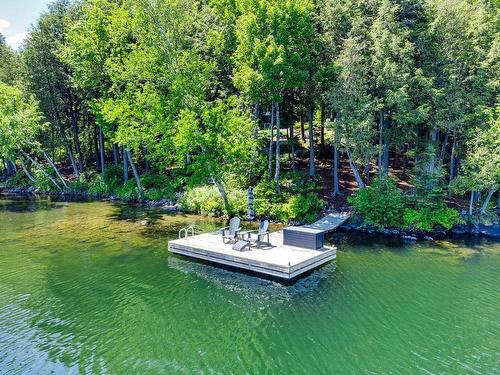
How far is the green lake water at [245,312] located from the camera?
33.7 feet

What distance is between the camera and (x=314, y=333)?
456 inches

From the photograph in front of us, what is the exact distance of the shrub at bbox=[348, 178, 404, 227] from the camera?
23.1 metres

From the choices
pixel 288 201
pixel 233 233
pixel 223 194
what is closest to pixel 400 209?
pixel 288 201

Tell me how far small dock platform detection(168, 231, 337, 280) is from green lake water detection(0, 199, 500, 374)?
1.65 feet

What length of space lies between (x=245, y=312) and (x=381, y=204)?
1369 cm

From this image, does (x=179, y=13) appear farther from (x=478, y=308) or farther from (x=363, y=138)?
(x=478, y=308)

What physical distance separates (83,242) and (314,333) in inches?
603

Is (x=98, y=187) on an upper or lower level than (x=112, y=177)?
lower

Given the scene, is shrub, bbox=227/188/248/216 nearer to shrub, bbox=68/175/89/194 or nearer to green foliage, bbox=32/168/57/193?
shrub, bbox=68/175/89/194

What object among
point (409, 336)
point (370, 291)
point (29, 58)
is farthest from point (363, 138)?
point (29, 58)

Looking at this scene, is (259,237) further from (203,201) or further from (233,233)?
(203,201)

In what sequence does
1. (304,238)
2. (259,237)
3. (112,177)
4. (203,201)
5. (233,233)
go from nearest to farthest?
(304,238)
(259,237)
(233,233)
(203,201)
(112,177)

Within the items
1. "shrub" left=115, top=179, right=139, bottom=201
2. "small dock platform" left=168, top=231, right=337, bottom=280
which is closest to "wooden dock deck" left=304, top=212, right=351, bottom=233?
"small dock platform" left=168, top=231, right=337, bottom=280

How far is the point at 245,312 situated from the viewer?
42.8 ft
